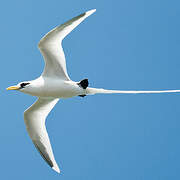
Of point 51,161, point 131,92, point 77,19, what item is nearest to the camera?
point 77,19

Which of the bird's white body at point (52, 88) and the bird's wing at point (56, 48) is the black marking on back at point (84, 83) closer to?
the bird's white body at point (52, 88)

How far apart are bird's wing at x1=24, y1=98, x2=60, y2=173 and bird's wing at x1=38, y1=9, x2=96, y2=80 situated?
1731mm

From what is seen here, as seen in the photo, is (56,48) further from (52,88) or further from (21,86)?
(21,86)

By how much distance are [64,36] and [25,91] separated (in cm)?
219

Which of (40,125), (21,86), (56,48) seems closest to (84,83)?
(56,48)

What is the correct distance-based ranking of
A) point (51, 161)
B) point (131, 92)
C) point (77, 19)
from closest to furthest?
point (77, 19) < point (131, 92) < point (51, 161)

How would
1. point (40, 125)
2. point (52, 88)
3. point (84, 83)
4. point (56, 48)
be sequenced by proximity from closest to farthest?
point (56, 48), point (84, 83), point (52, 88), point (40, 125)

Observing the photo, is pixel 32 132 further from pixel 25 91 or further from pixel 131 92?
pixel 131 92

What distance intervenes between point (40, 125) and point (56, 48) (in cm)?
337

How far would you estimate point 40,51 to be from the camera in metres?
16.4

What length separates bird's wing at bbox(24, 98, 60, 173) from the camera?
59.9 feet

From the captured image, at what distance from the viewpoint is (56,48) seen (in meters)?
16.3

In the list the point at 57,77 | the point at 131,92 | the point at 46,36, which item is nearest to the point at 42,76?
the point at 57,77

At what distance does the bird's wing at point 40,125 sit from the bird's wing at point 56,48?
173 cm
